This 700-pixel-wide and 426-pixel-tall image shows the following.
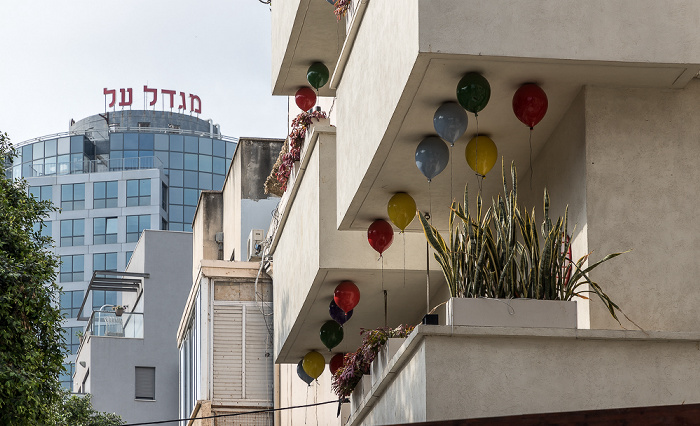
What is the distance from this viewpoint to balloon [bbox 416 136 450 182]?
11.8 meters

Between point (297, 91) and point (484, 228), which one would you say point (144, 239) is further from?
point (484, 228)

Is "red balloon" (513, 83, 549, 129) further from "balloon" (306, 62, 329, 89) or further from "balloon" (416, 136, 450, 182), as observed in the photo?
"balloon" (306, 62, 329, 89)

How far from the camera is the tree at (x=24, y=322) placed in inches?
604

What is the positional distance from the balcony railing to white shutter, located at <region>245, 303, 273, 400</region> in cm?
Result: 2539

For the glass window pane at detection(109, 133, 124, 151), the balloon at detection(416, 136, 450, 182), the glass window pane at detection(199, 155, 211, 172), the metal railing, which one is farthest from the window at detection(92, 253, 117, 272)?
the balloon at detection(416, 136, 450, 182)

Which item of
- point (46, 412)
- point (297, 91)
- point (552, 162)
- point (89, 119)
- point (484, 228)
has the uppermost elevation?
point (89, 119)

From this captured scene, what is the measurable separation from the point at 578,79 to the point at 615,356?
2338 mm

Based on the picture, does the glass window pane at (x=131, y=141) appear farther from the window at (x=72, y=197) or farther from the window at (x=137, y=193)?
the window at (x=72, y=197)

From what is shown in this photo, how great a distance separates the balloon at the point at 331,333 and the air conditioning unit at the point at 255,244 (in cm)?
929

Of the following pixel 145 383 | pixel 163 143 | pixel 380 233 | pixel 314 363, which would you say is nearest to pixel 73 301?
pixel 163 143

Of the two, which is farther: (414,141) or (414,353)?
(414,141)

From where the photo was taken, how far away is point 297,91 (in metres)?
19.9

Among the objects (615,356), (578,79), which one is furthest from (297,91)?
(615,356)

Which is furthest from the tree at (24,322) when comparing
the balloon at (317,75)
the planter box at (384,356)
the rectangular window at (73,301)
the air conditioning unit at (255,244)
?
the rectangular window at (73,301)
